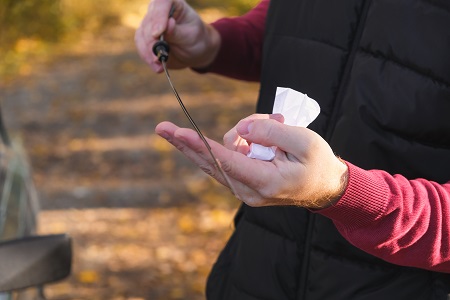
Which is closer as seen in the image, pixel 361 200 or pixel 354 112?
pixel 361 200

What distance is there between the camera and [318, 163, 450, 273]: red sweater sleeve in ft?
4.03

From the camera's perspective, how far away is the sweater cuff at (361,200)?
3.99 feet

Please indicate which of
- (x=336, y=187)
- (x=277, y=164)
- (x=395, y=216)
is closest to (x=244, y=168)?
(x=277, y=164)

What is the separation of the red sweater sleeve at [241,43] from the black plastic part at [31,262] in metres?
0.70

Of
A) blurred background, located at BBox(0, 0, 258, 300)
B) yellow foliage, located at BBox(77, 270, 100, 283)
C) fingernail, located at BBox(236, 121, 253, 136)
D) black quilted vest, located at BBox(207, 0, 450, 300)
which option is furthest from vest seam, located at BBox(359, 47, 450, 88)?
yellow foliage, located at BBox(77, 270, 100, 283)

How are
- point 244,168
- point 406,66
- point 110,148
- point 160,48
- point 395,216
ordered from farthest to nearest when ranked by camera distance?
point 110,148 → point 160,48 → point 406,66 → point 395,216 → point 244,168

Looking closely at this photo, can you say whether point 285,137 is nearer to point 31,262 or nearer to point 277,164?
point 277,164

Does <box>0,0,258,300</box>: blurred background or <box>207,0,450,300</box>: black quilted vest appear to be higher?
<box>207,0,450,300</box>: black quilted vest

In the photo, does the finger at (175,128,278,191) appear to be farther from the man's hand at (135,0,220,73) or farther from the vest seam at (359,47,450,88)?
the man's hand at (135,0,220,73)

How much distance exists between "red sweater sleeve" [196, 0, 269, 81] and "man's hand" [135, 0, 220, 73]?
0.09ft

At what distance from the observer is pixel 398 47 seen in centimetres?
145

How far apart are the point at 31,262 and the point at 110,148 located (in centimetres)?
470

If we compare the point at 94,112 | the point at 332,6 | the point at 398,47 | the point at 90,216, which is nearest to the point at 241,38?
the point at 332,6

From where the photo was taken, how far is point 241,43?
6.90 ft
